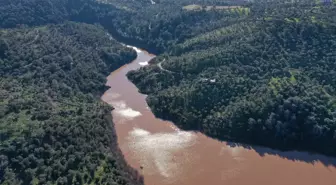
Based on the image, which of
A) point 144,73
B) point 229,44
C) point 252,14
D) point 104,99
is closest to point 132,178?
point 104,99

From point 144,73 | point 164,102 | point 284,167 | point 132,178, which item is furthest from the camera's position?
point 144,73

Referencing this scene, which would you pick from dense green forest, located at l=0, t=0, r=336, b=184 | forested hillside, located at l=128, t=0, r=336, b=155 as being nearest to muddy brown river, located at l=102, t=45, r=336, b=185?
dense green forest, located at l=0, t=0, r=336, b=184

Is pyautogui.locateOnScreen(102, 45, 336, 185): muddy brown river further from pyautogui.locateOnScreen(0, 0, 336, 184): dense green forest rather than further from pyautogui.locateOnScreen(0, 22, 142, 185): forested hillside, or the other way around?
pyautogui.locateOnScreen(0, 22, 142, 185): forested hillside

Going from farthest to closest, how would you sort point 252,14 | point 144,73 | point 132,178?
point 252,14
point 144,73
point 132,178

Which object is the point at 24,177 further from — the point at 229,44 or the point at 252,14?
the point at 252,14

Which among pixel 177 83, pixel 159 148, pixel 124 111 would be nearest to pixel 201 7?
pixel 177 83

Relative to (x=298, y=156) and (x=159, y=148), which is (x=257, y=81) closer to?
(x=298, y=156)

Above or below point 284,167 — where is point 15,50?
above
